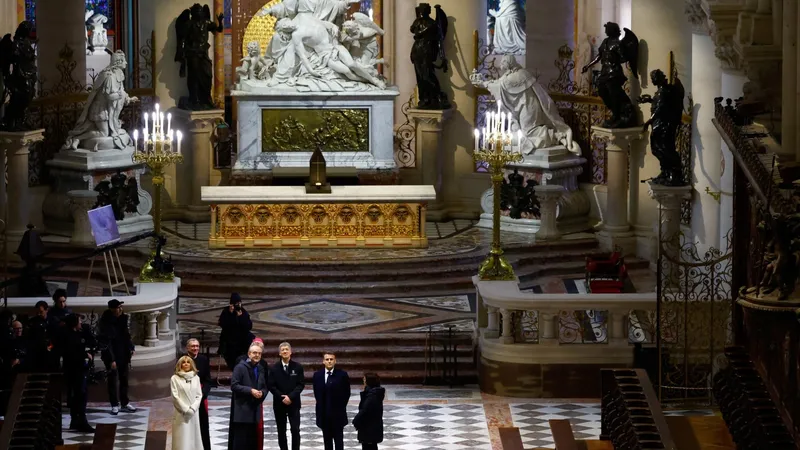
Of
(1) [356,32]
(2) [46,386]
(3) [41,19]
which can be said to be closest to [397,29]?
(1) [356,32]

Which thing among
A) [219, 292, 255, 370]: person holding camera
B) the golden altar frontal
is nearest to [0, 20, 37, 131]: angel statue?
the golden altar frontal

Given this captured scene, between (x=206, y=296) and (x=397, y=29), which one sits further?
(x=397, y=29)

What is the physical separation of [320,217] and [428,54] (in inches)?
144

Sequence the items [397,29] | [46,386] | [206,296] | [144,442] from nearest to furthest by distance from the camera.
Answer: [46,386] < [144,442] < [206,296] < [397,29]

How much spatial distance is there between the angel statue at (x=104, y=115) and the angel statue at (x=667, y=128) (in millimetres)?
7401

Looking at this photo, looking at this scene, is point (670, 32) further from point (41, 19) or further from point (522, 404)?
point (41, 19)

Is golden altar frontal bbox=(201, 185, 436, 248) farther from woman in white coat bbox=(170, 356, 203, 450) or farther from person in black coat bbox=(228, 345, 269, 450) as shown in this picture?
woman in white coat bbox=(170, 356, 203, 450)

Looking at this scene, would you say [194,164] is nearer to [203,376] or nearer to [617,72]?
[617,72]

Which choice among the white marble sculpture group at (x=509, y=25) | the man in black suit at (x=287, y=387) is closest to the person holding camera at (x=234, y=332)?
the man in black suit at (x=287, y=387)

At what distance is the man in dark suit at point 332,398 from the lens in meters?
19.1

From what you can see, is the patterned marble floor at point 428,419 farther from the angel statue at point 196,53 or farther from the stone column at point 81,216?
the angel statue at point 196,53

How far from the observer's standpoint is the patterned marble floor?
819 inches

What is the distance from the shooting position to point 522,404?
72.9 ft

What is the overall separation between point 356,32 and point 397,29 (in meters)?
1.69
